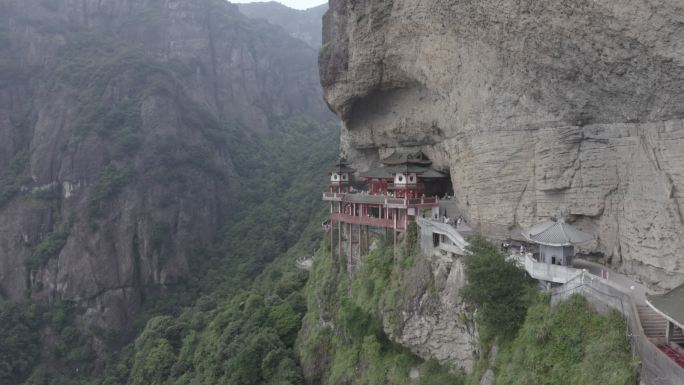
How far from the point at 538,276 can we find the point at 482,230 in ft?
18.9

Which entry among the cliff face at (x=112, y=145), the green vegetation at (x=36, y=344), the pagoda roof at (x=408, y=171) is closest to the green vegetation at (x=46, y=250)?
the cliff face at (x=112, y=145)

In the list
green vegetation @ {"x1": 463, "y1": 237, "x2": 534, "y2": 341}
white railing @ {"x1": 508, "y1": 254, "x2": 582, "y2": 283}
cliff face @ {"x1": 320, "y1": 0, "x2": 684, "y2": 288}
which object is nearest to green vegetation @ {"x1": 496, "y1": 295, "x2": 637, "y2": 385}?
green vegetation @ {"x1": 463, "y1": 237, "x2": 534, "y2": 341}

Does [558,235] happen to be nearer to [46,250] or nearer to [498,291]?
[498,291]

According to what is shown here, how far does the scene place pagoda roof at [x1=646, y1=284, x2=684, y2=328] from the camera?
11.7m

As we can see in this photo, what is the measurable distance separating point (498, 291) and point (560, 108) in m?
7.98

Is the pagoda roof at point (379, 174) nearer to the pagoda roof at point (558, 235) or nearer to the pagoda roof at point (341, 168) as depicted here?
the pagoda roof at point (341, 168)

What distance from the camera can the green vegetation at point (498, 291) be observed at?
17.2 m

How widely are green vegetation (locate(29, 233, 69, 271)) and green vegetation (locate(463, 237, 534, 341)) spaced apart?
65.2m

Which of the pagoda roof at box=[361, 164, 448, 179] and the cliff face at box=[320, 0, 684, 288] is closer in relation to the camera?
the cliff face at box=[320, 0, 684, 288]

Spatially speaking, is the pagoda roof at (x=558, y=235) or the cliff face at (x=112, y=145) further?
the cliff face at (x=112, y=145)

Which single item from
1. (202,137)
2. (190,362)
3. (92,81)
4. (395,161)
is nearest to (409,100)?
(395,161)

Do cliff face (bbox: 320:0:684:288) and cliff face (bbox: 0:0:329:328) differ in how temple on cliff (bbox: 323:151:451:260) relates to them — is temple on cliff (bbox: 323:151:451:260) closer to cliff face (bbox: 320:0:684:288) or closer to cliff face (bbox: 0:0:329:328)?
cliff face (bbox: 320:0:684:288)

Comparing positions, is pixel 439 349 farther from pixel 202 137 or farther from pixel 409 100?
pixel 202 137

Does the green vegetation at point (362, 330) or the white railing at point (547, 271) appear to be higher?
the white railing at point (547, 271)
